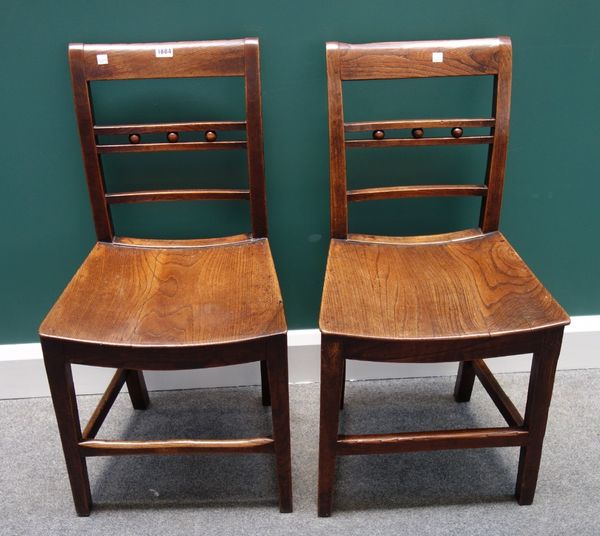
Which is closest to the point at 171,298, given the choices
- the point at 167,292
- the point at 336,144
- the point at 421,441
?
the point at 167,292

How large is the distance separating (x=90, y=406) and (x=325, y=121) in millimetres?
997

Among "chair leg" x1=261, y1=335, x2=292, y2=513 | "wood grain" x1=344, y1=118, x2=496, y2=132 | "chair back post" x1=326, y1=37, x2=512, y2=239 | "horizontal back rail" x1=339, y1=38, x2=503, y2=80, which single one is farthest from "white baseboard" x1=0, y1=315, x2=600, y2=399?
"horizontal back rail" x1=339, y1=38, x2=503, y2=80

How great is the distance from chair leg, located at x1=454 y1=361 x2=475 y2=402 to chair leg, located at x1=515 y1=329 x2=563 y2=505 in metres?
0.33

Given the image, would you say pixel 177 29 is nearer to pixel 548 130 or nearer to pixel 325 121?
A: pixel 325 121

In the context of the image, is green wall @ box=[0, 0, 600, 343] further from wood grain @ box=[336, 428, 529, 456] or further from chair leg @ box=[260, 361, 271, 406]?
wood grain @ box=[336, 428, 529, 456]

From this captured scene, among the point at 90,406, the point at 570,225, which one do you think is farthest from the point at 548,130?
the point at 90,406

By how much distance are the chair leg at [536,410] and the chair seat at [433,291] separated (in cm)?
7

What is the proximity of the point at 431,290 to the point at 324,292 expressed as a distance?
215 mm

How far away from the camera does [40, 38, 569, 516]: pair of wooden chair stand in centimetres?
125

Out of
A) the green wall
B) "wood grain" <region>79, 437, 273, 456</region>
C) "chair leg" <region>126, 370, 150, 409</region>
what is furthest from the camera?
"chair leg" <region>126, 370, 150, 409</region>

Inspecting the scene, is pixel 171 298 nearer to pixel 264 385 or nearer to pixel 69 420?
pixel 69 420

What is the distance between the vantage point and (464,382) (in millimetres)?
1791

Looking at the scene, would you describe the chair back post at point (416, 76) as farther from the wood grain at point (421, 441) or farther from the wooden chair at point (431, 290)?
the wood grain at point (421, 441)

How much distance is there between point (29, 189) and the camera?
1.63 metres
